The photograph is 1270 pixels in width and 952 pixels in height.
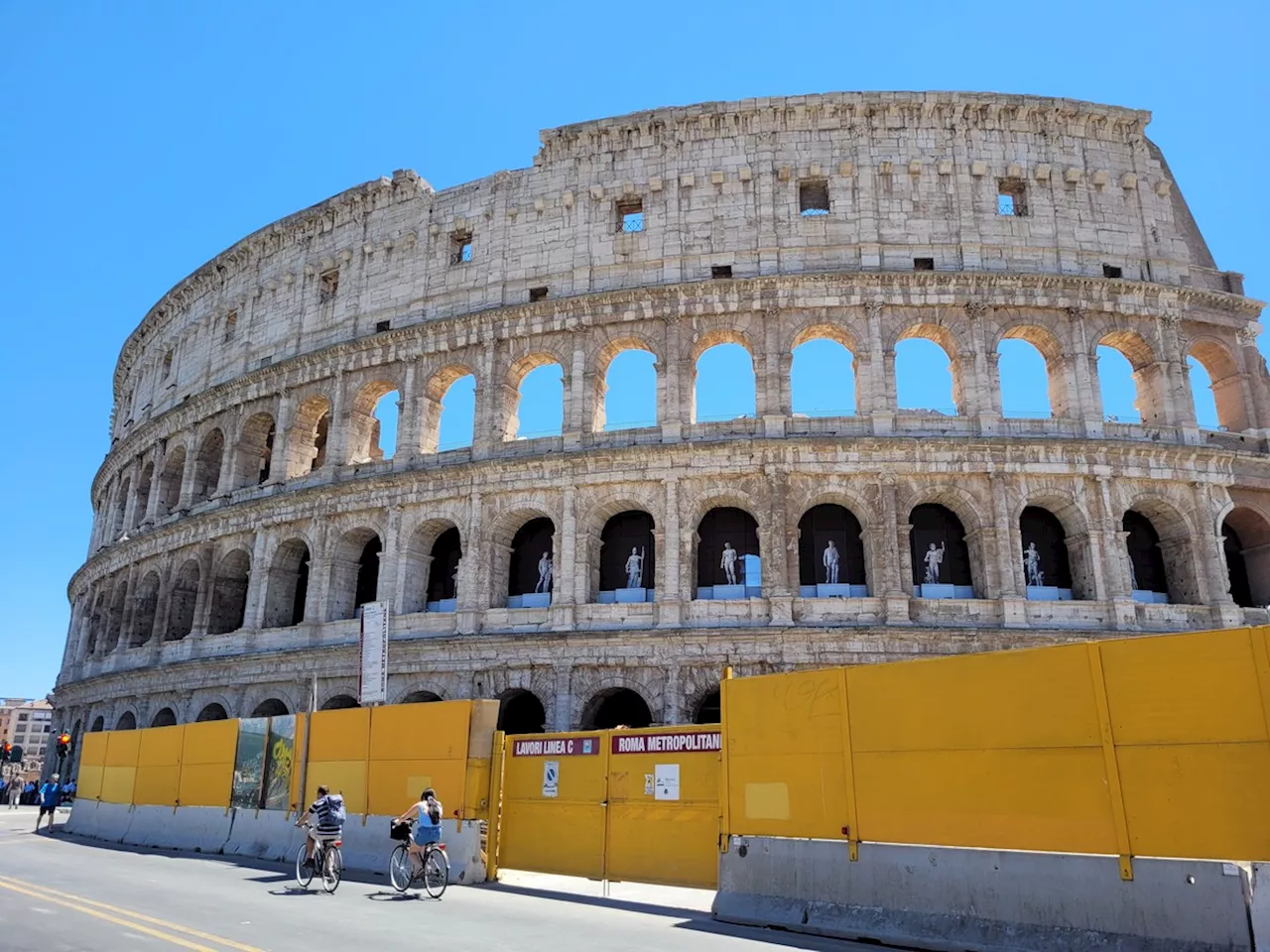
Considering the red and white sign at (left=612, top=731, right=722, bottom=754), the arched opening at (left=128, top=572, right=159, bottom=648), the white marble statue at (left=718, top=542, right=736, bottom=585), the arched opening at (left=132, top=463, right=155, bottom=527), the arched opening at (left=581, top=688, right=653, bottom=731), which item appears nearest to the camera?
the red and white sign at (left=612, top=731, right=722, bottom=754)

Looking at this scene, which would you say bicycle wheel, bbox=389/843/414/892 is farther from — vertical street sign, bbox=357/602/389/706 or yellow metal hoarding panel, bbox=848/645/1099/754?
yellow metal hoarding panel, bbox=848/645/1099/754

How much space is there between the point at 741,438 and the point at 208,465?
20.8 meters

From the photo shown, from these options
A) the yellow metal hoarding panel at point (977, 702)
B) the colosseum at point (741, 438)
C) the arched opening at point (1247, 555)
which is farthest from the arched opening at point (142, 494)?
the arched opening at point (1247, 555)

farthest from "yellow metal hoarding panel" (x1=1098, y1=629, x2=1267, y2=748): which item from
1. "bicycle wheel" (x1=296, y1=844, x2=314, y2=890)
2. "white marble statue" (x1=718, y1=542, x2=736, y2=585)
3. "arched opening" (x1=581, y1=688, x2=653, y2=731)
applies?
"arched opening" (x1=581, y1=688, x2=653, y2=731)

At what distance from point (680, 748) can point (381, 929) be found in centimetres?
476

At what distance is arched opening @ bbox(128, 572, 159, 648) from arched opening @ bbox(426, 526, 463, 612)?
40.0 feet

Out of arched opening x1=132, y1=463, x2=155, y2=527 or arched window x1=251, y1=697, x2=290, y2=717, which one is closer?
arched window x1=251, y1=697, x2=290, y2=717

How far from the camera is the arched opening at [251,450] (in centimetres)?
3145

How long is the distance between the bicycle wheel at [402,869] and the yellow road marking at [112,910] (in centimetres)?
334

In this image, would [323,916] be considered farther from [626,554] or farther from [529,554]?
[529,554]

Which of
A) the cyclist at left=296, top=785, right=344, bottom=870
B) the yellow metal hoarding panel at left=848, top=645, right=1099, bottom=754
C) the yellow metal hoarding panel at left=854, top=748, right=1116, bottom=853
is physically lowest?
the cyclist at left=296, top=785, right=344, bottom=870

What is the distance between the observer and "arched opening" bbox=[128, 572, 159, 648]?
107 feet

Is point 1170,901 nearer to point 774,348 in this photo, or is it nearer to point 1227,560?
point 774,348

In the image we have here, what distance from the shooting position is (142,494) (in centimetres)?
3675
